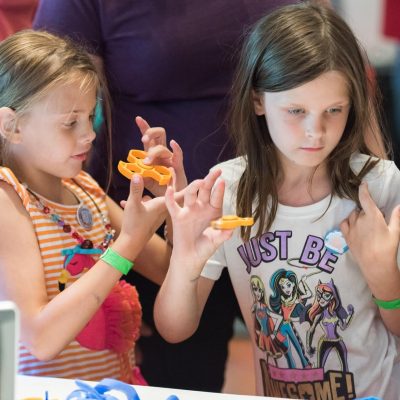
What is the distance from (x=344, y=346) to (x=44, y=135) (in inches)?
25.7

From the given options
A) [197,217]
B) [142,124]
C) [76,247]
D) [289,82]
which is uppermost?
[289,82]

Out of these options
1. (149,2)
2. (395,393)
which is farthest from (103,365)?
(149,2)

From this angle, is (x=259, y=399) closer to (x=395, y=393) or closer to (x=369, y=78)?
(x=395, y=393)

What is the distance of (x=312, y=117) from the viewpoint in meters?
1.45

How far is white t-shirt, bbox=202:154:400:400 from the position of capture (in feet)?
5.08

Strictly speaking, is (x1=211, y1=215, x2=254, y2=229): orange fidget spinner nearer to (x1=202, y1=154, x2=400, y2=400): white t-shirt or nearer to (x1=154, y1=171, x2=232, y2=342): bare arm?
(x1=154, y1=171, x2=232, y2=342): bare arm

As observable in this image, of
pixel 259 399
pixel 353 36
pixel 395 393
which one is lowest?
pixel 395 393

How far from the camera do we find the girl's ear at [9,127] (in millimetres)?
1566

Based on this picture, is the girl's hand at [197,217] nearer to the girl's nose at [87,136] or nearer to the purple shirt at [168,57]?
the girl's nose at [87,136]

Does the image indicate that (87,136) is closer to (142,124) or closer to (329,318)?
(142,124)

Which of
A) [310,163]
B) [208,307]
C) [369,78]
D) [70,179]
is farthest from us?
[208,307]

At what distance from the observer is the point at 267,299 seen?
1579mm

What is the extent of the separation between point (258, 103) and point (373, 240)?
32 cm

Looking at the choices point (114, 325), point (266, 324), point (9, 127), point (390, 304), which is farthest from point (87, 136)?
point (390, 304)
